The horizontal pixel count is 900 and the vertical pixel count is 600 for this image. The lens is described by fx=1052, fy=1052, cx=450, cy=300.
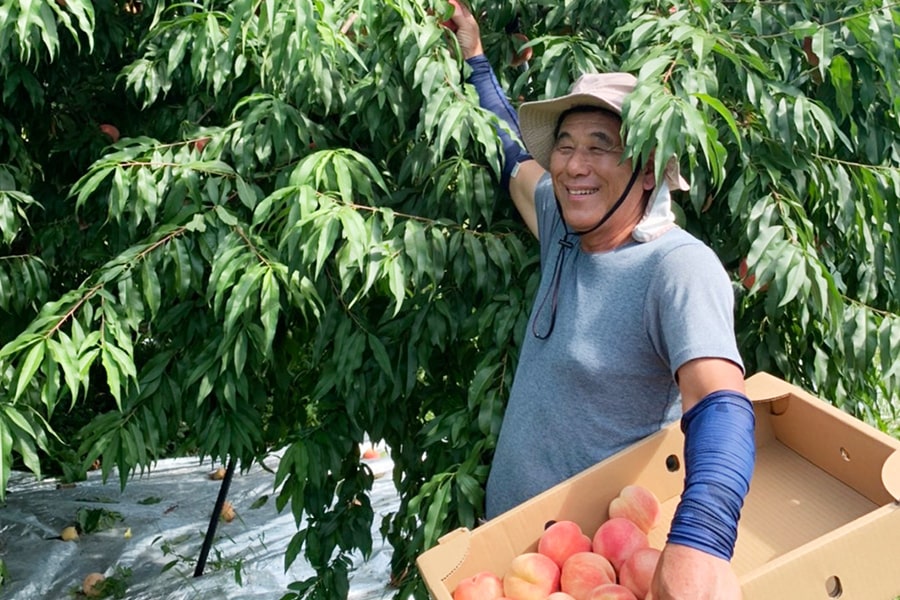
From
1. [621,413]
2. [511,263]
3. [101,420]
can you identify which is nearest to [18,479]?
[101,420]

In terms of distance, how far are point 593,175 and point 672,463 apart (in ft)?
1.96

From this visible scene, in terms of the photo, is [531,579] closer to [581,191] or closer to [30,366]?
[581,191]

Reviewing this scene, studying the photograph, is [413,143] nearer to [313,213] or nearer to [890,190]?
[313,213]

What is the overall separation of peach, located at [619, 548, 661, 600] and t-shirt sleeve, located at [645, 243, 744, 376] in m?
0.32

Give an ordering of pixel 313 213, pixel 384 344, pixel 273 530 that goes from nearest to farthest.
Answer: pixel 313 213, pixel 384 344, pixel 273 530

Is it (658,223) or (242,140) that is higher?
(242,140)

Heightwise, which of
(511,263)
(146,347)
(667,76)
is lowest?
(146,347)

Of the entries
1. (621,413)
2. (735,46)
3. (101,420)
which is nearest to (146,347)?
(101,420)

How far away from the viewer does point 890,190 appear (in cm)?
239

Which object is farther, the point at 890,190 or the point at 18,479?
the point at 18,479

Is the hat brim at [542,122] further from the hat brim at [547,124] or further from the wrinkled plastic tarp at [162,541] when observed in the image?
the wrinkled plastic tarp at [162,541]

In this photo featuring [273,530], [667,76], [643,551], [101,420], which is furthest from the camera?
[273,530]

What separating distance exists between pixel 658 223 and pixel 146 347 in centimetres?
199

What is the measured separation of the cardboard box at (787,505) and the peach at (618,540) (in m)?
0.10
